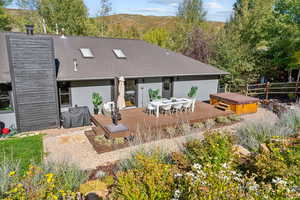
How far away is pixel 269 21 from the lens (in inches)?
552

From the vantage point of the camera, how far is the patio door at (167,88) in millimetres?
10765

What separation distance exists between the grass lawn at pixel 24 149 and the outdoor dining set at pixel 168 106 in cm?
446

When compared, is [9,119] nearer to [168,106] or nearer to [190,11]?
[168,106]

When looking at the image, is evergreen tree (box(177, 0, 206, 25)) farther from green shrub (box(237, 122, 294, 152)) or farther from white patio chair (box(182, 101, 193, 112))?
green shrub (box(237, 122, 294, 152))

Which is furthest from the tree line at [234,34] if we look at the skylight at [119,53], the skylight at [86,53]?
the skylight at [119,53]

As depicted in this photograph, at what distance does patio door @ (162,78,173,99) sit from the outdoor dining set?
6.78 feet

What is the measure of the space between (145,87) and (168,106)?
2.44m

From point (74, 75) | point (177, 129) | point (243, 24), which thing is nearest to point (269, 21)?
point (243, 24)

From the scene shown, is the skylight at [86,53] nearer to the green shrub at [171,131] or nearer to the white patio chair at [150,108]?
the white patio chair at [150,108]

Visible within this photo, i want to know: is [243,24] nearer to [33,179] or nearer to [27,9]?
[33,179]

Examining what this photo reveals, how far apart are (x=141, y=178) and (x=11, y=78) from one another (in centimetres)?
682

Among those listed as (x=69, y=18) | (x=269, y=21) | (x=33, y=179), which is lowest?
(x=33, y=179)

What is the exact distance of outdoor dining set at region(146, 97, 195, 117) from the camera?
8.11 m

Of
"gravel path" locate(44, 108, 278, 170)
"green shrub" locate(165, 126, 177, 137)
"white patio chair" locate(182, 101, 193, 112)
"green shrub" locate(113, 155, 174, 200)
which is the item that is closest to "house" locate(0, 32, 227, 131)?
"gravel path" locate(44, 108, 278, 170)
